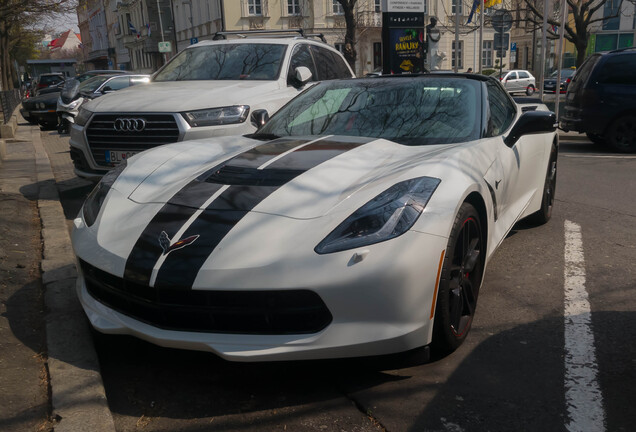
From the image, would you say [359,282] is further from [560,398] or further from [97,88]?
[97,88]

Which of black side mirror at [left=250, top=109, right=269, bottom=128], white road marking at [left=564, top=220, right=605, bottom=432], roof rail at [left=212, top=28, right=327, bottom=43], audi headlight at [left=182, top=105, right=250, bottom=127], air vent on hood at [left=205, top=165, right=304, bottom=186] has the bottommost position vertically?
white road marking at [left=564, top=220, right=605, bottom=432]

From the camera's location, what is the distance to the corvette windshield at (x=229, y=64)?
7.20m

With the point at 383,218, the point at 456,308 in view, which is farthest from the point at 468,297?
the point at 383,218

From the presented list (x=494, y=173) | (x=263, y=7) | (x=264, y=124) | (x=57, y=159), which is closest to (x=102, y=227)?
(x=264, y=124)

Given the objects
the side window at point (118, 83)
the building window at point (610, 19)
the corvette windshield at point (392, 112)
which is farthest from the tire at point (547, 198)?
the building window at point (610, 19)

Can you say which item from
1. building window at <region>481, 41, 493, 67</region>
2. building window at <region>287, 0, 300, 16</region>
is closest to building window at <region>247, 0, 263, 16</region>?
building window at <region>287, 0, 300, 16</region>

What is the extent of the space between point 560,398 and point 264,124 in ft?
9.15

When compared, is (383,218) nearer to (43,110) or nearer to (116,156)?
(116,156)

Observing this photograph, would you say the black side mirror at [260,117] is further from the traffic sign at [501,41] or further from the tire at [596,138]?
the traffic sign at [501,41]

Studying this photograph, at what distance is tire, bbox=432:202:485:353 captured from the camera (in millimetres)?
2836

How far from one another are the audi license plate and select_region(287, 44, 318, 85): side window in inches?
83.8

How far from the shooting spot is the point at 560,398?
2.71 metres

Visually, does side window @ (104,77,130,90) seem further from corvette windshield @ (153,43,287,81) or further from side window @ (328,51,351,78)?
side window @ (328,51,351,78)

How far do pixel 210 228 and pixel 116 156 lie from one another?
3.75m
